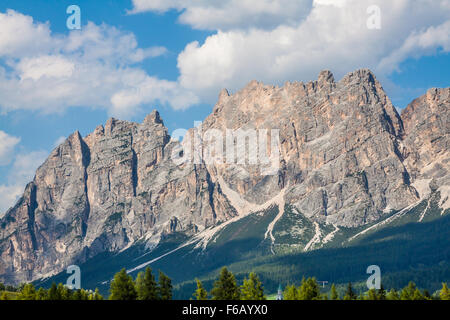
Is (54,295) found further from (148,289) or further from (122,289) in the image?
(148,289)

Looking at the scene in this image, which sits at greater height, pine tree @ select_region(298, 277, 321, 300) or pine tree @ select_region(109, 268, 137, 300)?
pine tree @ select_region(109, 268, 137, 300)

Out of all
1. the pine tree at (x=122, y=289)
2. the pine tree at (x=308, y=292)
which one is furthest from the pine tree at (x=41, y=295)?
the pine tree at (x=308, y=292)

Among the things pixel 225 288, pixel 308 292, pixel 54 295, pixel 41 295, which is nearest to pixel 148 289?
pixel 225 288

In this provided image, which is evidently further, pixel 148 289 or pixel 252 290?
pixel 252 290

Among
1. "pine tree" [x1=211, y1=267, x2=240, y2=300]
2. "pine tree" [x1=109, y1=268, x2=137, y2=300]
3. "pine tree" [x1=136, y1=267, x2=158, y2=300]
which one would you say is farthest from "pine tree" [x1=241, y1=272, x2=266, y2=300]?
"pine tree" [x1=109, y1=268, x2=137, y2=300]

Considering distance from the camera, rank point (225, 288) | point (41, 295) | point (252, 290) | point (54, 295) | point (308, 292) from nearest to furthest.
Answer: point (308, 292) < point (252, 290) < point (225, 288) < point (54, 295) < point (41, 295)

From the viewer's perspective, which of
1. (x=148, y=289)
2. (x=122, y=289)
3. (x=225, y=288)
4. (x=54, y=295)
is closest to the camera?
(x=122, y=289)

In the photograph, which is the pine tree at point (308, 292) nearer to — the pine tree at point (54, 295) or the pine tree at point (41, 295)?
the pine tree at point (54, 295)

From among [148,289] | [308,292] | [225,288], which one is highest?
[148,289]

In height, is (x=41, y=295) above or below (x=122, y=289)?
above

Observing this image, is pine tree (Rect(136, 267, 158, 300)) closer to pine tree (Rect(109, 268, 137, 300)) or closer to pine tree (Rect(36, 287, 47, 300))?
pine tree (Rect(109, 268, 137, 300))

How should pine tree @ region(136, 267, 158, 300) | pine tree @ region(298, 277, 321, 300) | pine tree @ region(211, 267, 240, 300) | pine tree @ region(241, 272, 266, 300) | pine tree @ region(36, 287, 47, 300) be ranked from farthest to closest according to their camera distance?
pine tree @ region(36, 287, 47, 300)
pine tree @ region(211, 267, 240, 300)
pine tree @ region(136, 267, 158, 300)
pine tree @ region(241, 272, 266, 300)
pine tree @ region(298, 277, 321, 300)

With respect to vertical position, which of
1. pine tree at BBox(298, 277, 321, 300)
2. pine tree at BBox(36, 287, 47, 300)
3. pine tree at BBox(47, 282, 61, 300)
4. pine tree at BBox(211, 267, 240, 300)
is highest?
pine tree at BBox(36, 287, 47, 300)

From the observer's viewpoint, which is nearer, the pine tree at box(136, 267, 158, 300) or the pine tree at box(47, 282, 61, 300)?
the pine tree at box(136, 267, 158, 300)
